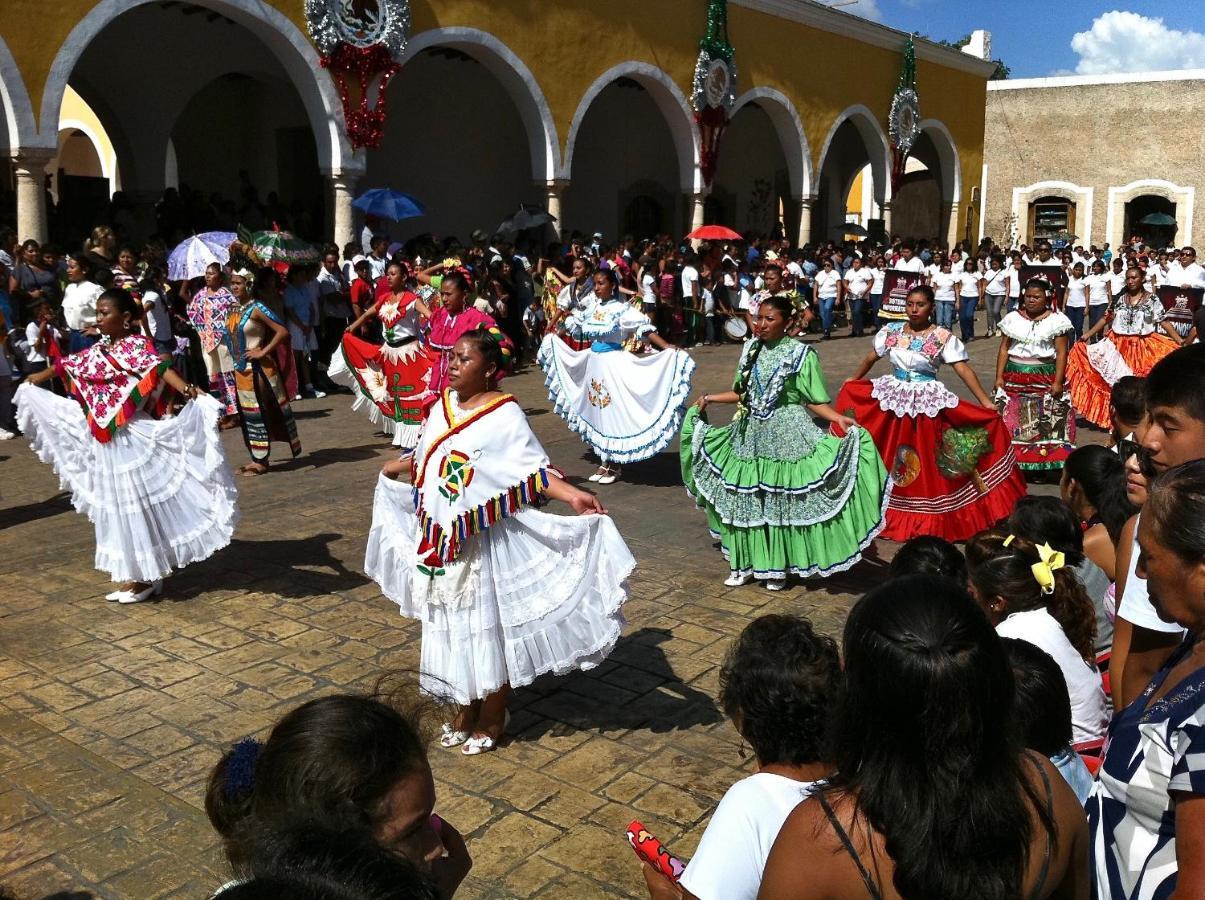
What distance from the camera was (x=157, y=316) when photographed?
38.7 feet

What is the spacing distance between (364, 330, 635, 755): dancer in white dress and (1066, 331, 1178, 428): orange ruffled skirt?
8.10 metres

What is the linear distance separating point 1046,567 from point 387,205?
13.4 meters

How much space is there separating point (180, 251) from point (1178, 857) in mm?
12063

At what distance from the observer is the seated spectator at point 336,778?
1.87 metres

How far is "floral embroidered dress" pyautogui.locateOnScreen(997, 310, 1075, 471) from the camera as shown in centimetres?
939

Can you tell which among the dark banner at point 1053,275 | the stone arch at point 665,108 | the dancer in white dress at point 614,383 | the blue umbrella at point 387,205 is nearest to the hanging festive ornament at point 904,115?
the dark banner at point 1053,275

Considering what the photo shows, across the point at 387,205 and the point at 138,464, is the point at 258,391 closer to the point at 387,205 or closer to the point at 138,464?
the point at 138,464

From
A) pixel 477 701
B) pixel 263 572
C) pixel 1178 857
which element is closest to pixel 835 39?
pixel 263 572

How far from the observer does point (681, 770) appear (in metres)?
4.26

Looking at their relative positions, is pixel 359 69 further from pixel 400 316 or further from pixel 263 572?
pixel 263 572

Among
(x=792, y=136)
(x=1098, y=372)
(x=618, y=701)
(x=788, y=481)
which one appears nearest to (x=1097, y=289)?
(x=792, y=136)

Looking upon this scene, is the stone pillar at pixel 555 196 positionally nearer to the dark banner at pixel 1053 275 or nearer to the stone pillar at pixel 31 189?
the stone pillar at pixel 31 189

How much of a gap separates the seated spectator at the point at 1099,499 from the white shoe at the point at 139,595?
4622 mm

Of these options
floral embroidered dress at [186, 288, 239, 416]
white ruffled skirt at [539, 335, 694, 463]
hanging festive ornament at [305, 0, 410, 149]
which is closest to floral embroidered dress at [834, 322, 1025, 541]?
white ruffled skirt at [539, 335, 694, 463]
